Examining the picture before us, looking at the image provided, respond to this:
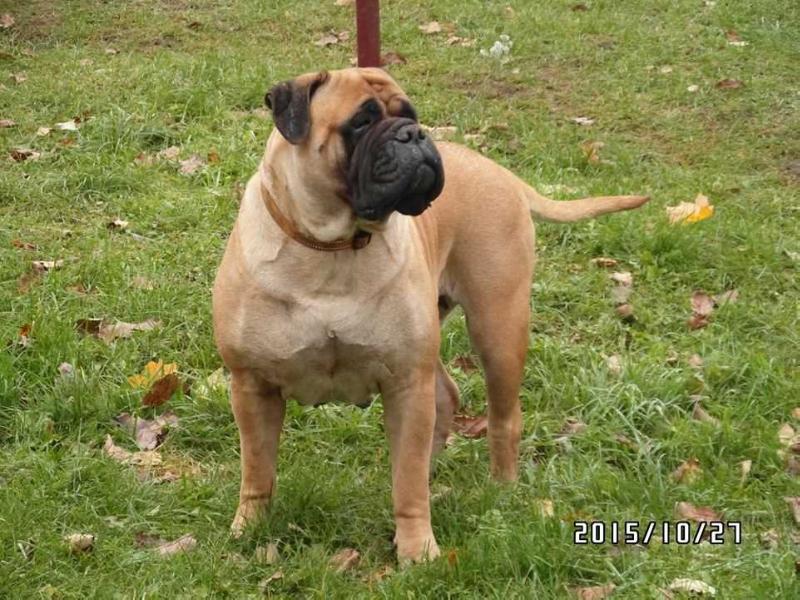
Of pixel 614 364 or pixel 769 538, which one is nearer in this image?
pixel 769 538

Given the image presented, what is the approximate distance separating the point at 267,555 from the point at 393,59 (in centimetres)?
576

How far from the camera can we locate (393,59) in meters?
8.72

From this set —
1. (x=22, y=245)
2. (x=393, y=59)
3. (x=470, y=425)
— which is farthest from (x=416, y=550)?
(x=393, y=59)

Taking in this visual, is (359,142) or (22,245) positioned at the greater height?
(359,142)

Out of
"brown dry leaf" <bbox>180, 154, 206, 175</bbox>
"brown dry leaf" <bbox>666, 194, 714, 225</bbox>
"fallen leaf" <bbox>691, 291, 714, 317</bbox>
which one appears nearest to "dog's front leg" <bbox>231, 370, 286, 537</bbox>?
"fallen leaf" <bbox>691, 291, 714, 317</bbox>

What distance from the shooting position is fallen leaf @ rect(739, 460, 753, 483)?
12.8 ft

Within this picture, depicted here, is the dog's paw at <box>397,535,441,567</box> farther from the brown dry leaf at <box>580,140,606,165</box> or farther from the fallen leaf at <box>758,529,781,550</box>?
the brown dry leaf at <box>580,140,606,165</box>

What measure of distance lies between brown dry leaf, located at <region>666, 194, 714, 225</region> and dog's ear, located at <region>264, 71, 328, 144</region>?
3.02 m

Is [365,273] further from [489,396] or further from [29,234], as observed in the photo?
[29,234]

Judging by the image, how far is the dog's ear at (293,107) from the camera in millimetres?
3150

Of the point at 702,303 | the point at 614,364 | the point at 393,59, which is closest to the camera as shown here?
the point at 614,364

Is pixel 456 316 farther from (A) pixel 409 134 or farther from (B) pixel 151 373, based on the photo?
(A) pixel 409 134

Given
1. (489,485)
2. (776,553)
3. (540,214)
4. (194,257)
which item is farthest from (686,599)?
(194,257)

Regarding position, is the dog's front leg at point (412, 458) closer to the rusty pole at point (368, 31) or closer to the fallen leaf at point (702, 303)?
the rusty pole at point (368, 31)
